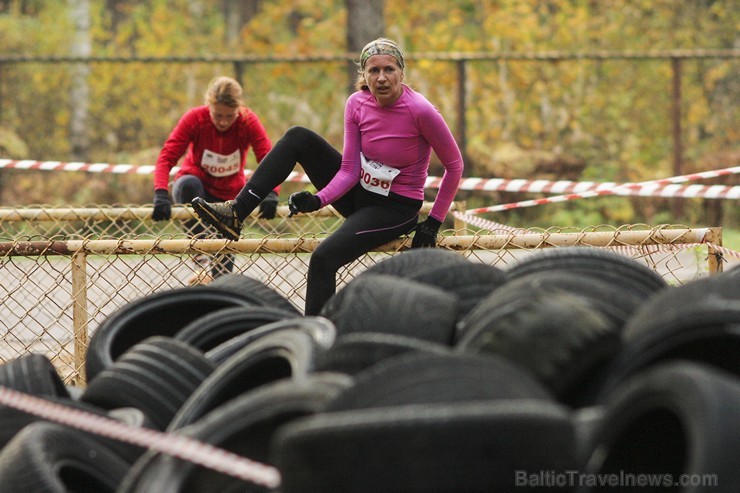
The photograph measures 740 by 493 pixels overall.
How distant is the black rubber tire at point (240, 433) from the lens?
294cm

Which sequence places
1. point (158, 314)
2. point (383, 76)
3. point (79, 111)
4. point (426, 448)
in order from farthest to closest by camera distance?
point (79, 111)
point (383, 76)
point (158, 314)
point (426, 448)

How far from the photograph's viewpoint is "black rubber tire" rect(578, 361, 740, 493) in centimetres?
249

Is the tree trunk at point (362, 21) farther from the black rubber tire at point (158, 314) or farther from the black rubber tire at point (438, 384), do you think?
the black rubber tire at point (438, 384)

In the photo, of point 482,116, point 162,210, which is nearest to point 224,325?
point 162,210

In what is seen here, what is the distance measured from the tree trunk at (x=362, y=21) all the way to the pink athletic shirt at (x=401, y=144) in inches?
420

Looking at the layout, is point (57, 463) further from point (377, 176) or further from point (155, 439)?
point (377, 176)

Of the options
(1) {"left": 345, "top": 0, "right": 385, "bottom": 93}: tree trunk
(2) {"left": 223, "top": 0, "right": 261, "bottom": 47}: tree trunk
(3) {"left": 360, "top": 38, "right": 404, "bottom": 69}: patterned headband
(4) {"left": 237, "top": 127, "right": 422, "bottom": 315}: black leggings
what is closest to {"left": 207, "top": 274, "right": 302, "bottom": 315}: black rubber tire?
(4) {"left": 237, "top": 127, "right": 422, "bottom": 315}: black leggings

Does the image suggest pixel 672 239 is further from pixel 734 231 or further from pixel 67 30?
pixel 67 30

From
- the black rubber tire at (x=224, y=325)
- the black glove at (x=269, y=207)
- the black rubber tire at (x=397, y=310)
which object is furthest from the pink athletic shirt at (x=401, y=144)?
the black rubber tire at (x=397, y=310)

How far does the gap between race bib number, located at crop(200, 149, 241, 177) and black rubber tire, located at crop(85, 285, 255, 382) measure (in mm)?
3177

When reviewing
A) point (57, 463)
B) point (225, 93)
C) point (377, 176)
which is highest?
point (225, 93)

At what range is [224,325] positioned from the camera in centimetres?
449

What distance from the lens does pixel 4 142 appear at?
649 inches

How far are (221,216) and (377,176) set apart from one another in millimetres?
861
